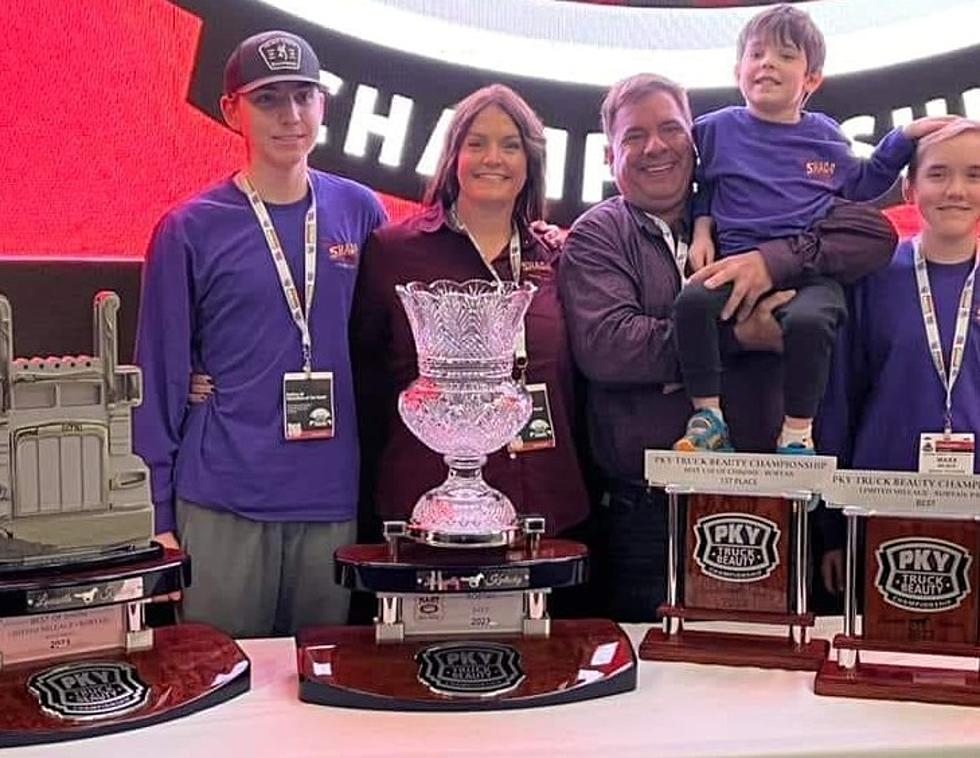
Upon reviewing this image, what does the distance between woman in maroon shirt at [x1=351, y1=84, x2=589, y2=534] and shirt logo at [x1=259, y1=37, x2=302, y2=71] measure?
33cm

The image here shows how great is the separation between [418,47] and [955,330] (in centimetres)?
120

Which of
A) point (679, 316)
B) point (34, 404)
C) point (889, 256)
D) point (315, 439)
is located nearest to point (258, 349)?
point (315, 439)

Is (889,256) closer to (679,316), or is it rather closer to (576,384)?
(679,316)

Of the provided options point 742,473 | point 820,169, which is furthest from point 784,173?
point 742,473

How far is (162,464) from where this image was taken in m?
2.45

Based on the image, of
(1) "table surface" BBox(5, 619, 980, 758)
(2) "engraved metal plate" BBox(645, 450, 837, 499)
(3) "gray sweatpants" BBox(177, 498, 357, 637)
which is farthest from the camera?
(3) "gray sweatpants" BBox(177, 498, 357, 637)

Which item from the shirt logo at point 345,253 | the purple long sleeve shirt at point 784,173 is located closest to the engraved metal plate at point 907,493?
the purple long sleeve shirt at point 784,173

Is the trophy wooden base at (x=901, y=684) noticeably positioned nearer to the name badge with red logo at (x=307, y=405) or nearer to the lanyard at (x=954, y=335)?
the lanyard at (x=954, y=335)

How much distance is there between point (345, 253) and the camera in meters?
2.49

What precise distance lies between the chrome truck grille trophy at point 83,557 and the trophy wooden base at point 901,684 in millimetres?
910

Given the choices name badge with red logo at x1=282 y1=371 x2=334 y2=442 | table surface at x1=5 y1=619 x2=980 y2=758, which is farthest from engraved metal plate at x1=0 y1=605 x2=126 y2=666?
name badge with red logo at x1=282 y1=371 x2=334 y2=442

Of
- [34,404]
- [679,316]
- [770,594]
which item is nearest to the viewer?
[34,404]

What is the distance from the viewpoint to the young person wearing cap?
7.94ft

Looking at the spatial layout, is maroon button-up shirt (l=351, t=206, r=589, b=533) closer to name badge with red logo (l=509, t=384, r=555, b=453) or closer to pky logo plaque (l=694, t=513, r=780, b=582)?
name badge with red logo (l=509, t=384, r=555, b=453)
